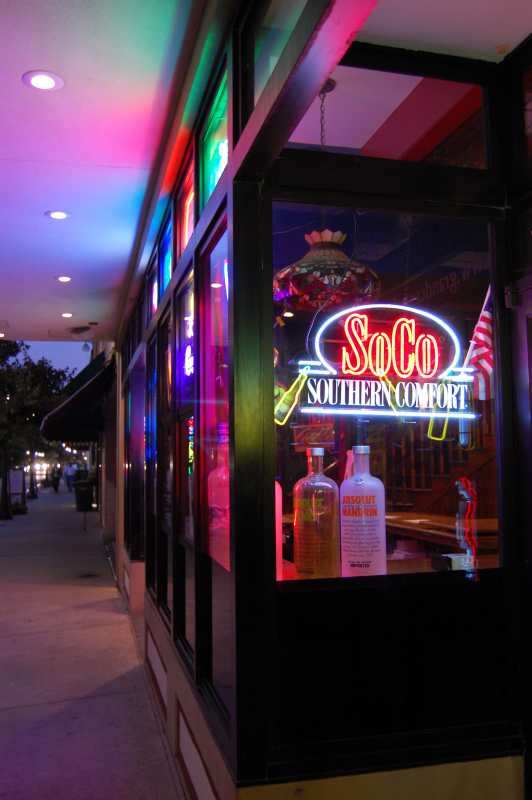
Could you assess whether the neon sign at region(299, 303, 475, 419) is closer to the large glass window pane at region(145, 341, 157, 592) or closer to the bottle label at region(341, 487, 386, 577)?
the bottle label at region(341, 487, 386, 577)

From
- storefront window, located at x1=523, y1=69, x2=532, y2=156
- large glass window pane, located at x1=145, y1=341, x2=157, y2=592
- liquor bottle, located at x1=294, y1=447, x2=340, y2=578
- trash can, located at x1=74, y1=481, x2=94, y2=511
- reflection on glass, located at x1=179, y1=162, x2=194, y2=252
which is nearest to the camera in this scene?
liquor bottle, located at x1=294, y1=447, x2=340, y2=578

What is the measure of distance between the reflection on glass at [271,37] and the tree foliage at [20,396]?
774 inches

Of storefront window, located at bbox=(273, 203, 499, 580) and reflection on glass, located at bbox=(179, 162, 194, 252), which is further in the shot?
reflection on glass, located at bbox=(179, 162, 194, 252)

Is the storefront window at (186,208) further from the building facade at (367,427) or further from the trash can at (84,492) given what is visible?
the trash can at (84,492)

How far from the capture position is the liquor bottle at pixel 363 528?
7.58ft

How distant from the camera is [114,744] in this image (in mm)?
3871

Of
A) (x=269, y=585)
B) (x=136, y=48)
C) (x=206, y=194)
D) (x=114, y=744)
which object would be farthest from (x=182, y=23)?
(x=114, y=744)

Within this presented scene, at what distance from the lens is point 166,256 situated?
4.84 m

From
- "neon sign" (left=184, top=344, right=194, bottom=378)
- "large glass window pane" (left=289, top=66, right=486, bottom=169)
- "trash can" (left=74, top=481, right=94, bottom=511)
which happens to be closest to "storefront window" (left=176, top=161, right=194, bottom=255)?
"neon sign" (left=184, top=344, right=194, bottom=378)

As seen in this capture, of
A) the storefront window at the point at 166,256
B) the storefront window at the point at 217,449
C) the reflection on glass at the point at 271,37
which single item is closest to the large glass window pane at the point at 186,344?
the storefront window at the point at 217,449

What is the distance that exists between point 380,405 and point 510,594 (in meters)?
0.85

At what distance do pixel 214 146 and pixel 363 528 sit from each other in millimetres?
1829

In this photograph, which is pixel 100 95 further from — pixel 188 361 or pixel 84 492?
pixel 84 492

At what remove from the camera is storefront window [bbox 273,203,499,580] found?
2.34 m
